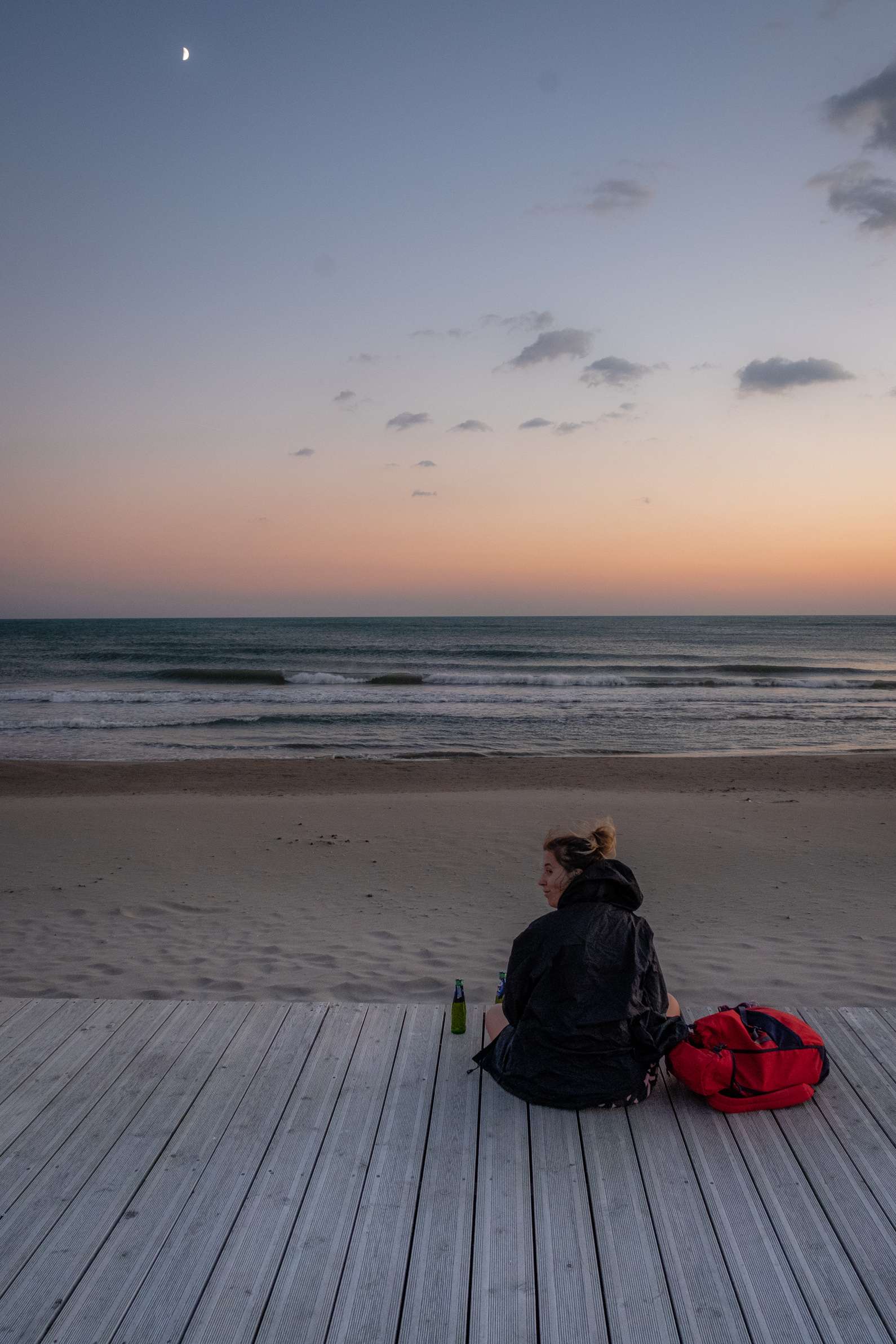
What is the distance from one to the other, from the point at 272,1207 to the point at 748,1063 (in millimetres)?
1778

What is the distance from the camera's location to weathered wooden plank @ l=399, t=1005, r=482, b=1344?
2.18 m

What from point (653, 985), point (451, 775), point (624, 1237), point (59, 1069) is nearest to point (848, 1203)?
point (624, 1237)

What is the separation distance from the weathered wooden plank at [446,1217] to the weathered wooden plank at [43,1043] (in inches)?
66.9

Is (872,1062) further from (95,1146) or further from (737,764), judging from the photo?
(737,764)

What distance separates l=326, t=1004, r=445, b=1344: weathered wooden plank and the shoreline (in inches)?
361

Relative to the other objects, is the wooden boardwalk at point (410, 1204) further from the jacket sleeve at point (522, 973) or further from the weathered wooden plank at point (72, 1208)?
the jacket sleeve at point (522, 973)

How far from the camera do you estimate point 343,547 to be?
4947 cm

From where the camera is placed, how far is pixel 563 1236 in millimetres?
2469

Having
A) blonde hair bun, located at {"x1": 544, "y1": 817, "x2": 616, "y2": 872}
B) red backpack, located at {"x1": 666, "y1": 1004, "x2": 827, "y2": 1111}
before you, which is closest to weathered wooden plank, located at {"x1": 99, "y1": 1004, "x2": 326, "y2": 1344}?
blonde hair bun, located at {"x1": 544, "y1": 817, "x2": 616, "y2": 872}

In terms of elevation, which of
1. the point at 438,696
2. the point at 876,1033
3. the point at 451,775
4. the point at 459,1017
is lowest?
the point at 451,775

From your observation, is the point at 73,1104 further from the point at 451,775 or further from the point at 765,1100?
the point at 451,775

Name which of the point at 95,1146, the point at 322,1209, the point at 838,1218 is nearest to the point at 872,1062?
the point at 838,1218

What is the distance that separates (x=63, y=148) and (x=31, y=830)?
9.31 metres

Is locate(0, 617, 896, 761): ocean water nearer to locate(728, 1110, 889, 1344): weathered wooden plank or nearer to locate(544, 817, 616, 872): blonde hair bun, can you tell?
locate(544, 817, 616, 872): blonde hair bun
